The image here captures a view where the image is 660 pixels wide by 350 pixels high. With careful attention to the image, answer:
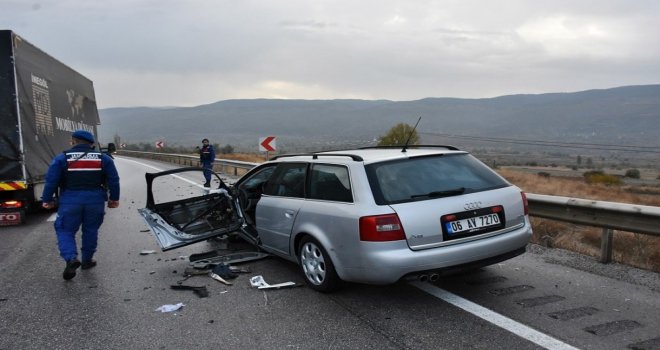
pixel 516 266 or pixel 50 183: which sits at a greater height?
pixel 50 183

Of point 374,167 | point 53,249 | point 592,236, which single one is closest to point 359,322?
point 374,167

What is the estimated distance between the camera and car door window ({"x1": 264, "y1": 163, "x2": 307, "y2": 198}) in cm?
531

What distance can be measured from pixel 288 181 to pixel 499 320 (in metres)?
2.61

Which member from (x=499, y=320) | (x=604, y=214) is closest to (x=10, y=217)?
(x=499, y=320)

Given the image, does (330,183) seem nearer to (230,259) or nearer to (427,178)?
(427,178)

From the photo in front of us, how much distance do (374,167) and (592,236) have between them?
5508 millimetres

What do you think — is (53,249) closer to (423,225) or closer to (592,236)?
(423,225)

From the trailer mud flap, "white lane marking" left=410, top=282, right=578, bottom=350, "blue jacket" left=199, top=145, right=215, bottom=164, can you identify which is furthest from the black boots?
"blue jacket" left=199, top=145, right=215, bottom=164

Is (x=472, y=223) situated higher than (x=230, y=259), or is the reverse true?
(x=472, y=223)

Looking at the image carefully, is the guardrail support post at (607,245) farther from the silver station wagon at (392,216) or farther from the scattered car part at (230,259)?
the scattered car part at (230,259)

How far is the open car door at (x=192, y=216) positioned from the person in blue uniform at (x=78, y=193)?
0.61 m

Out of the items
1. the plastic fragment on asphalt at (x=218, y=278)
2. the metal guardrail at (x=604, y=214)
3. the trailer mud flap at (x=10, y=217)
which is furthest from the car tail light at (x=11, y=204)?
the metal guardrail at (x=604, y=214)

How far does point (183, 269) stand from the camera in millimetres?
6016

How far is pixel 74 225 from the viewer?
18.9 ft
